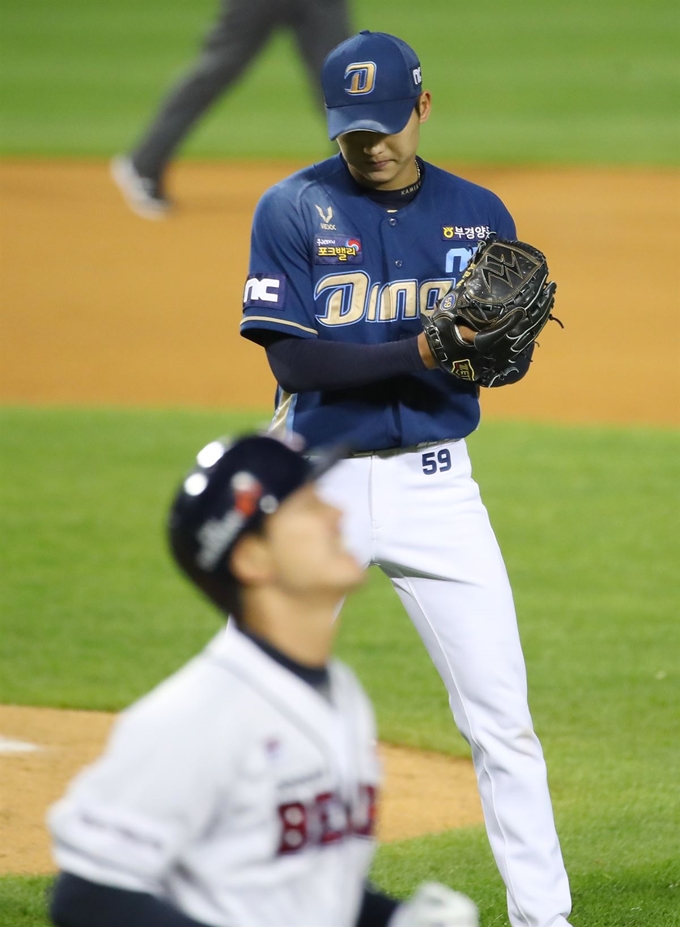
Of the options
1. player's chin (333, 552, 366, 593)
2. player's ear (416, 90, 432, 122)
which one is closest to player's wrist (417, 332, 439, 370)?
player's ear (416, 90, 432, 122)

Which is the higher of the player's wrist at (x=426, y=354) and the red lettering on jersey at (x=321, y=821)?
the player's wrist at (x=426, y=354)

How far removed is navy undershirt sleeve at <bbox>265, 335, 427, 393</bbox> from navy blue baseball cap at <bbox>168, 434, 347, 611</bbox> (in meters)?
1.35

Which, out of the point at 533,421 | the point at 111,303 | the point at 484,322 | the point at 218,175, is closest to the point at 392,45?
the point at 484,322

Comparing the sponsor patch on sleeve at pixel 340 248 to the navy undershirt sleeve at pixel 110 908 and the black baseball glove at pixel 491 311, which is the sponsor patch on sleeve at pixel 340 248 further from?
the navy undershirt sleeve at pixel 110 908

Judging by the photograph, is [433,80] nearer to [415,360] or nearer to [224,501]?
[415,360]

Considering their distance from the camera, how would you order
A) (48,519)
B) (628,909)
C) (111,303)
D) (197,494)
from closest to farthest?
(197,494) < (628,909) < (48,519) < (111,303)

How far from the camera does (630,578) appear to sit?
6836 millimetres

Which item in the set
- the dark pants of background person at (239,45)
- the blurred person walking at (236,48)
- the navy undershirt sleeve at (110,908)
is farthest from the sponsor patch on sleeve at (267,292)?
the dark pants of background person at (239,45)

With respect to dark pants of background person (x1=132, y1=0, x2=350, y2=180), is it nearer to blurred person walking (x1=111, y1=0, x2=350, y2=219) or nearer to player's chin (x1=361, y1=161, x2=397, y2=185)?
blurred person walking (x1=111, y1=0, x2=350, y2=219)

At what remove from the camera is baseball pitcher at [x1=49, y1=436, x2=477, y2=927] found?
1.93 meters

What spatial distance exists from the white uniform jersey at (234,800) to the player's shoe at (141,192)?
10675 mm

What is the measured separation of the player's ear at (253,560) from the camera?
209 cm

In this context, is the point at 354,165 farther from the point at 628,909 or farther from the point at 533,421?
the point at 533,421

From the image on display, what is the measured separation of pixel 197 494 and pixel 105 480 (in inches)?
245
